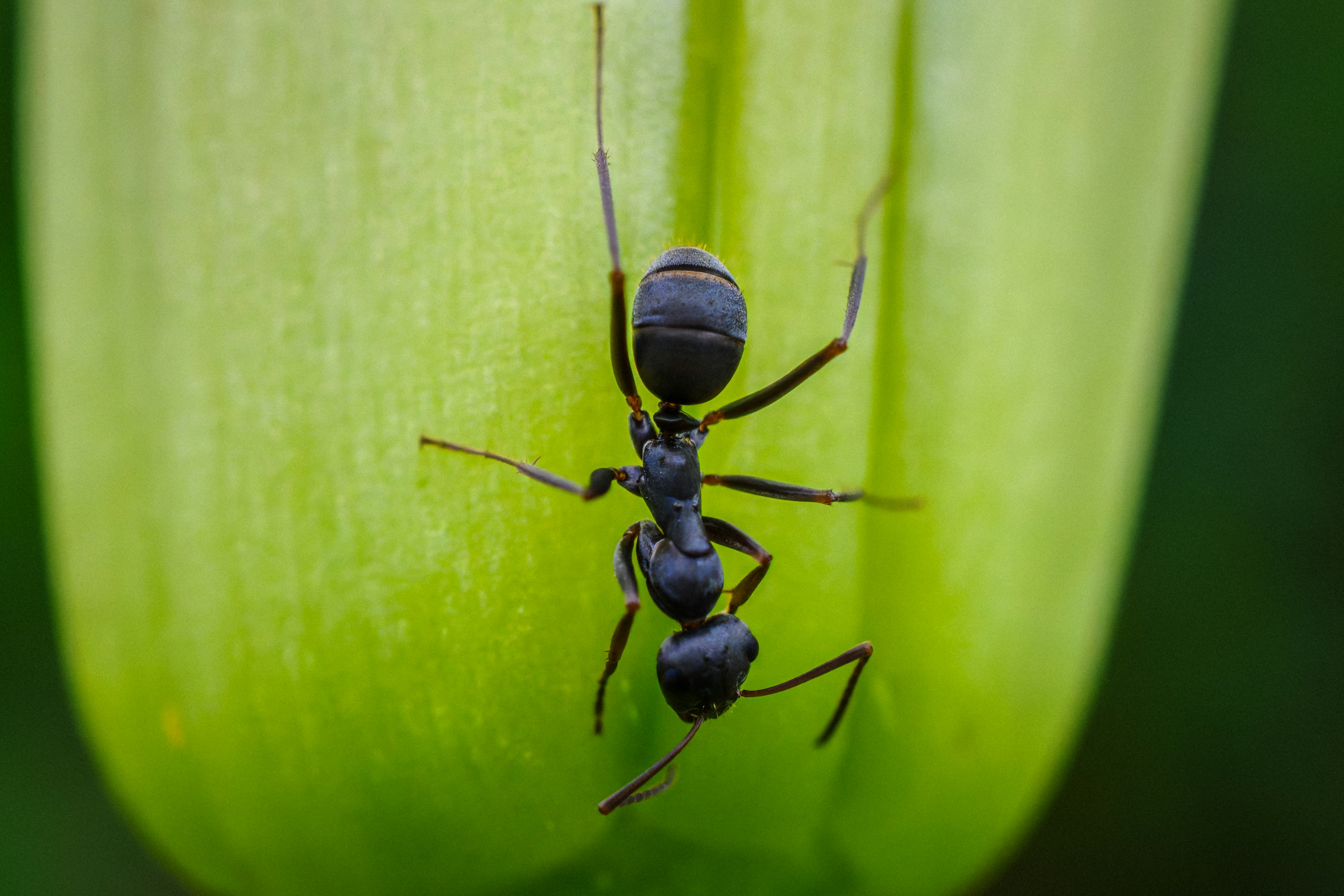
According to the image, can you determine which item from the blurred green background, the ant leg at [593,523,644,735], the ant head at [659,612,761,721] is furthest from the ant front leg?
the blurred green background

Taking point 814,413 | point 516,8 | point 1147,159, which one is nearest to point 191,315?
point 516,8

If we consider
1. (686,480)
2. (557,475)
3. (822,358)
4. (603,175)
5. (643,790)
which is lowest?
(643,790)

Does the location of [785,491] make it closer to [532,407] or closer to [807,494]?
[807,494]

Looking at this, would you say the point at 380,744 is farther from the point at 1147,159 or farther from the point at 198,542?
the point at 1147,159

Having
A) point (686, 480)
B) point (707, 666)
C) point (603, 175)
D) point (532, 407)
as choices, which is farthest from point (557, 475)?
point (686, 480)

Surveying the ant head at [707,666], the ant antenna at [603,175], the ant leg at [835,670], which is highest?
the ant antenna at [603,175]

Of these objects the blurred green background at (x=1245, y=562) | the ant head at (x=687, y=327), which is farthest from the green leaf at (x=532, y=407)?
the blurred green background at (x=1245, y=562)

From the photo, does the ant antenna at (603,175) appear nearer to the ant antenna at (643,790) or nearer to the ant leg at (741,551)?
the ant leg at (741,551)
